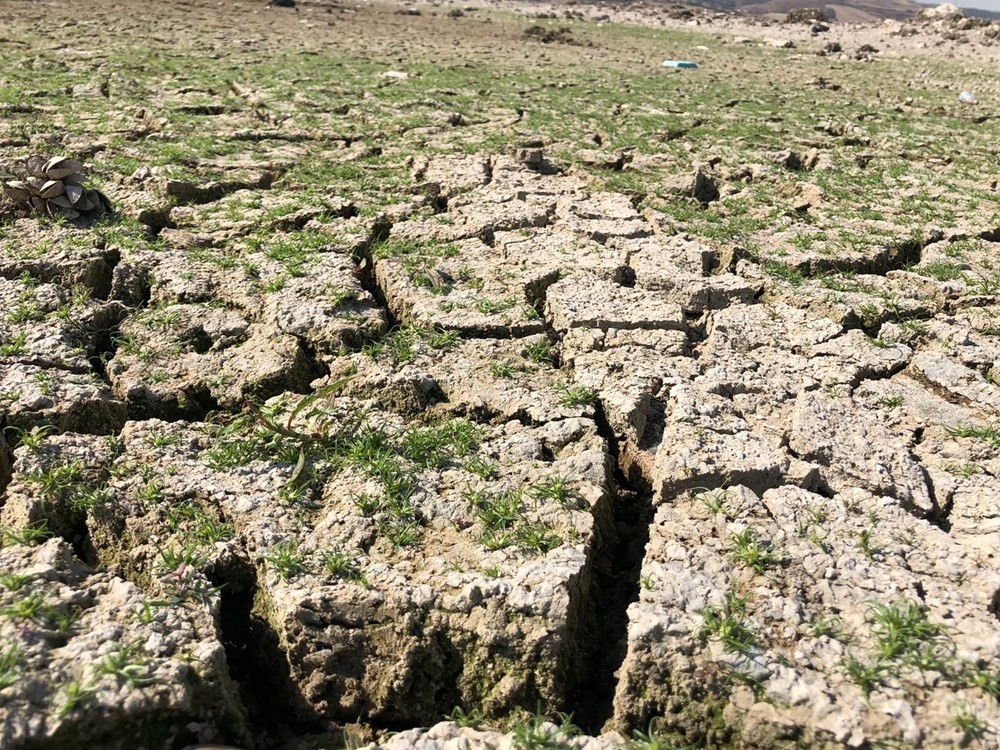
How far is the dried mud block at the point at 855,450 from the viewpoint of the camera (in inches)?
116

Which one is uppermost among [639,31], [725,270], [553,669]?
[639,31]

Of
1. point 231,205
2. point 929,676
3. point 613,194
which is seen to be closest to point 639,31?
point 613,194

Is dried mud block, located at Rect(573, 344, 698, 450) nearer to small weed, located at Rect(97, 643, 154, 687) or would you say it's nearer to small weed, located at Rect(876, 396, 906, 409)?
small weed, located at Rect(876, 396, 906, 409)

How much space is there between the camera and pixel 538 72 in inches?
481

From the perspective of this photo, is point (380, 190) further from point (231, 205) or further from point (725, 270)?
point (725, 270)

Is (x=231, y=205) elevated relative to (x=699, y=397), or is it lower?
elevated

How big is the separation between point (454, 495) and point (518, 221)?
2.81 m

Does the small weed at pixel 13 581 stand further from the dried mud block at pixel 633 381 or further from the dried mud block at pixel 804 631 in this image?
the dried mud block at pixel 633 381

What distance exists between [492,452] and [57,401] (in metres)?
1.93

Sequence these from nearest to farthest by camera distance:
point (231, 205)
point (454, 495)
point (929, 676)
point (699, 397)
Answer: point (929, 676)
point (454, 495)
point (699, 397)
point (231, 205)

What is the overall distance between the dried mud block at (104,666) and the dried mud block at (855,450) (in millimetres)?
2435

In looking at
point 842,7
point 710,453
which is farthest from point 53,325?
point 842,7

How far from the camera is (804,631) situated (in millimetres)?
2314

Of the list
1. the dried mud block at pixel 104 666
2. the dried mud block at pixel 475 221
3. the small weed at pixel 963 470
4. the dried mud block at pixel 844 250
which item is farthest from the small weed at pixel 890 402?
the dried mud block at pixel 104 666
